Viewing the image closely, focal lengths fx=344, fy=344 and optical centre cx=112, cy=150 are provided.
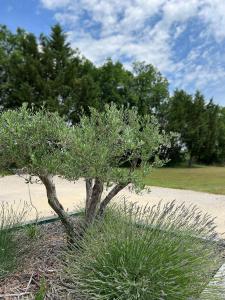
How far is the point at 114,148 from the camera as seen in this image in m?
2.82

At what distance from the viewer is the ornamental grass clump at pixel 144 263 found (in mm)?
2291

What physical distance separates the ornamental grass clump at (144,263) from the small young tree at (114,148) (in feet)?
1.34

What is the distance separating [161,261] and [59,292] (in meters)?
0.85

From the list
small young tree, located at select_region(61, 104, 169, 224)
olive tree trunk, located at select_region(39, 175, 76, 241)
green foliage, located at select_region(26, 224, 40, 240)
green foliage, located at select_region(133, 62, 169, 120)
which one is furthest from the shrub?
green foliage, located at select_region(133, 62, 169, 120)

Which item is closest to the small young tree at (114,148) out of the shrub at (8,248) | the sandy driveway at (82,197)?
the shrub at (8,248)

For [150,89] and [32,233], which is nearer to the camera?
[32,233]

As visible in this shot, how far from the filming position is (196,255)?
8.50 feet

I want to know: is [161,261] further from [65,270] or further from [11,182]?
[11,182]

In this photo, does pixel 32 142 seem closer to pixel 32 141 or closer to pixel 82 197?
pixel 32 141

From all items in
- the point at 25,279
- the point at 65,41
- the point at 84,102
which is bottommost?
the point at 25,279

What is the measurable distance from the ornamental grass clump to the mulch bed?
0.47 ft

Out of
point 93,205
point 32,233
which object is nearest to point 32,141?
point 93,205

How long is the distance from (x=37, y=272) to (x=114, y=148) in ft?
4.23

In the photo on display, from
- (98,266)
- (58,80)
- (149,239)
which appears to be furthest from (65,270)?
(58,80)
